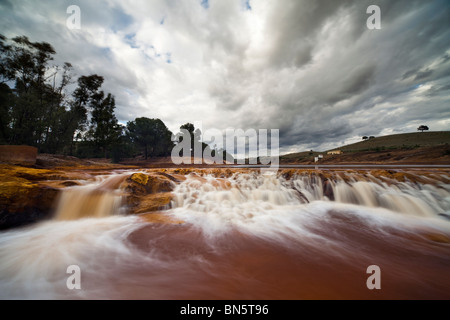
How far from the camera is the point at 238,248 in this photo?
9.27 ft

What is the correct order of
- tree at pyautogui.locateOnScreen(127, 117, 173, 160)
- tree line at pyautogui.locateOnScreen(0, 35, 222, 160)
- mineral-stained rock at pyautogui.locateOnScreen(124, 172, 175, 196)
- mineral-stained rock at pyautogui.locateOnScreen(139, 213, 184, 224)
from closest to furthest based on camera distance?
mineral-stained rock at pyautogui.locateOnScreen(139, 213, 184, 224) → mineral-stained rock at pyautogui.locateOnScreen(124, 172, 175, 196) → tree line at pyautogui.locateOnScreen(0, 35, 222, 160) → tree at pyautogui.locateOnScreen(127, 117, 173, 160)

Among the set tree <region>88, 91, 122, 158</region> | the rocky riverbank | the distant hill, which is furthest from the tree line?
the distant hill

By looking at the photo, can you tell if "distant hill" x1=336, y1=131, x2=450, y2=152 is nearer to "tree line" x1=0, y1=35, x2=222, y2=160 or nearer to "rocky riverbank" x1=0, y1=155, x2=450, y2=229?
"rocky riverbank" x1=0, y1=155, x2=450, y2=229

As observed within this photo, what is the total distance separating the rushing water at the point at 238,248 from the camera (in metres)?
1.84

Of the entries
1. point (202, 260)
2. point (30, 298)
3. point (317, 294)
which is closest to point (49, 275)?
point (30, 298)

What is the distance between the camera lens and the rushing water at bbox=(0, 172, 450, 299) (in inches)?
72.6

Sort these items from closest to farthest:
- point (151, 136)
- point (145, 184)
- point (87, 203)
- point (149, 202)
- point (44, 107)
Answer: point (87, 203), point (149, 202), point (145, 184), point (44, 107), point (151, 136)

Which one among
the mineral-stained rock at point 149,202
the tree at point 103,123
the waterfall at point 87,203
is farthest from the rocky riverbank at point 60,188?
the tree at point 103,123

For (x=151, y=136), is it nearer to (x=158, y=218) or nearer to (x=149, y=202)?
(x=149, y=202)

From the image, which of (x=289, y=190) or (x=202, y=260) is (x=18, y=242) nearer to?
(x=202, y=260)

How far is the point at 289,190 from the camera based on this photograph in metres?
6.62

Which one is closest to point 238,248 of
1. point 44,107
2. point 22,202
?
point 22,202

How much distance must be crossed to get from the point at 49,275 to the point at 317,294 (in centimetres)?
371

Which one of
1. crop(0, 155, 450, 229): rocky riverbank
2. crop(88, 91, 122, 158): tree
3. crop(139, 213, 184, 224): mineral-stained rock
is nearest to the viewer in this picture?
crop(0, 155, 450, 229): rocky riverbank
